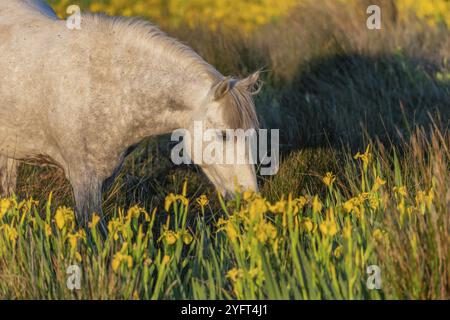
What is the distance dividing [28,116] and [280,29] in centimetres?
528

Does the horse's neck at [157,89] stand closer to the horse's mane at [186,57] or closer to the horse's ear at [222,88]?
the horse's mane at [186,57]

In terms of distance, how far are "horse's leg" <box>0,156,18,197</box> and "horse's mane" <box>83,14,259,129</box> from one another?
4.12ft

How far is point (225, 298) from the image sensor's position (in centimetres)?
405

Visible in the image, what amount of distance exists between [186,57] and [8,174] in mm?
1703

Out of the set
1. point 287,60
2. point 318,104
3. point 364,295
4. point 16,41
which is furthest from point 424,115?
point 364,295

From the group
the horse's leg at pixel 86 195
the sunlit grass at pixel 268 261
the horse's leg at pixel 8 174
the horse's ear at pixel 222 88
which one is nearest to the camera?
the sunlit grass at pixel 268 261

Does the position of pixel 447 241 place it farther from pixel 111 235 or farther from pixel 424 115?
pixel 424 115

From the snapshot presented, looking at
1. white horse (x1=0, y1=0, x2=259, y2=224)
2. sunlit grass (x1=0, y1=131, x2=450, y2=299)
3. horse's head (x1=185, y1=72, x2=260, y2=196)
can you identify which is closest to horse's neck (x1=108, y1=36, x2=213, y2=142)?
white horse (x1=0, y1=0, x2=259, y2=224)

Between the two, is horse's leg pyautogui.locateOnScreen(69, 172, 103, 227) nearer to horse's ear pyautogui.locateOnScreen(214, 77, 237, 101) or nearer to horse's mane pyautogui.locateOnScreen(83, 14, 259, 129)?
horse's mane pyautogui.locateOnScreen(83, 14, 259, 129)

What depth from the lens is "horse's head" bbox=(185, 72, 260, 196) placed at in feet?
15.9

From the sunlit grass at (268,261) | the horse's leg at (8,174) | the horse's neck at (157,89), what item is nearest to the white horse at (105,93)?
the horse's neck at (157,89)

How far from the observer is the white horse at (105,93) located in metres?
5.04

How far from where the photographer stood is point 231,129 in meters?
4.84

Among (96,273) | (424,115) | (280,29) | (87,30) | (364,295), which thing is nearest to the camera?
(364,295)
